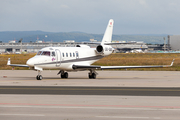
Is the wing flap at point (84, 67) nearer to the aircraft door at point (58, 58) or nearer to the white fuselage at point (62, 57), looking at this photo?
the white fuselage at point (62, 57)

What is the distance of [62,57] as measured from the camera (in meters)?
29.0

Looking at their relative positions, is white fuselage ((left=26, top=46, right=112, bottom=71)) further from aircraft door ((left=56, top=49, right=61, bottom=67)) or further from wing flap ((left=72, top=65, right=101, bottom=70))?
wing flap ((left=72, top=65, right=101, bottom=70))

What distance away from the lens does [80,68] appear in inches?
1156

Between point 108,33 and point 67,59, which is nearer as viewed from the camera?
point 67,59

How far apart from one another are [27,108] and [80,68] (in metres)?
17.3

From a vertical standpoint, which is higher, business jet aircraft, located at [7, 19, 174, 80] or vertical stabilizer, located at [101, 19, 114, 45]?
vertical stabilizer, located at [101, 19, 114, 45]

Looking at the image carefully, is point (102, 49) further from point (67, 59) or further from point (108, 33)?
point (67, 59)

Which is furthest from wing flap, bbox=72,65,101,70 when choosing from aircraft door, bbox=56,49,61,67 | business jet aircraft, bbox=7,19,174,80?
aircraft door, bbox=56,49,61,67

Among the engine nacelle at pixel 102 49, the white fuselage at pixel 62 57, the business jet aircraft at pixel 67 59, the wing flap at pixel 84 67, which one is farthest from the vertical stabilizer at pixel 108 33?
the wing flap at pixel 84 67

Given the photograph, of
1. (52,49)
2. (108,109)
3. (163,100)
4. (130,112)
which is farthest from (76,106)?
(52,49)

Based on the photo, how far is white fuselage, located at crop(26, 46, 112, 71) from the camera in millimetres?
26859

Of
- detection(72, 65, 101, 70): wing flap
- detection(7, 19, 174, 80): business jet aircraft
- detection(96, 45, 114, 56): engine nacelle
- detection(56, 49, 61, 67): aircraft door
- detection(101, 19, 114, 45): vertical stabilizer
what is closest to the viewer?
detection(7, 19, 174, 80): business jet aircraft

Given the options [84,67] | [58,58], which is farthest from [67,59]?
[84,67]

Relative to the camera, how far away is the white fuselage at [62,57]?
88.1 feet
